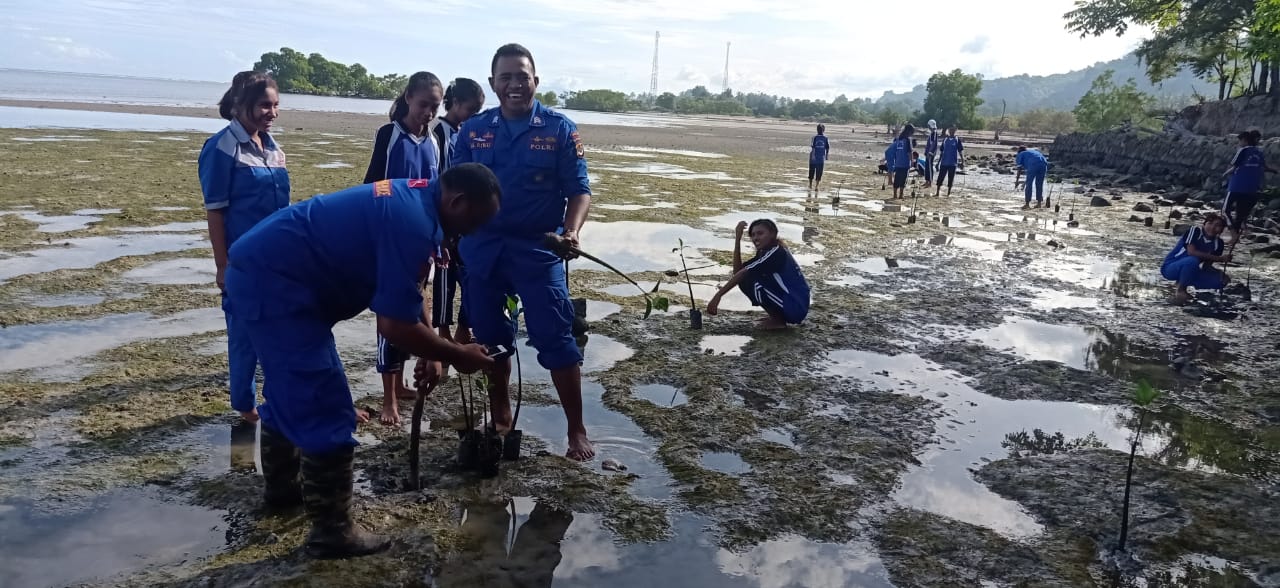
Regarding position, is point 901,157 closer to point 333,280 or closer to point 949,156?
point 949,156

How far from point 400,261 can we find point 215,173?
5.69 feet

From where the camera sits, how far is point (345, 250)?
2641 millimetres

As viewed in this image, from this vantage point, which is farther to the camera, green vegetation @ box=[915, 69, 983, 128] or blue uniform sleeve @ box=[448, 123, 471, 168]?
green vegetation @ box=[915, 69, 983, 128]

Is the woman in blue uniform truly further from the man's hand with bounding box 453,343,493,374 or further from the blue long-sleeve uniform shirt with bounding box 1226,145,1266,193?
the blue long-sleeve uniform shirt with bounding box 1226,145,1266,193

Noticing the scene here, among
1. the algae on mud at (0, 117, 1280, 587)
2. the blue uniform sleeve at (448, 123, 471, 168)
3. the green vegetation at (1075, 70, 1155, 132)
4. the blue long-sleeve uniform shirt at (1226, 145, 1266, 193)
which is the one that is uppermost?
the green vegetation at (1075, 70, 1155, 132)

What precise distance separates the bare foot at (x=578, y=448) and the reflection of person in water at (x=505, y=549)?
0.47 meters

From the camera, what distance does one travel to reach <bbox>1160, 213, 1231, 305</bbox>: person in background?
8.35m

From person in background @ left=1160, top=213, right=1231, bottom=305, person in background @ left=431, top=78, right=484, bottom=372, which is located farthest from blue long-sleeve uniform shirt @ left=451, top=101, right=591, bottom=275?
person in background @ left=1160, top=213, right=1231, bottom=305

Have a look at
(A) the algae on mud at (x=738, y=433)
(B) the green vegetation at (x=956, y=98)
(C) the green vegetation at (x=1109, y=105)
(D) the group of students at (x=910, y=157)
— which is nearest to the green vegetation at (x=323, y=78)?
(B) the green vegetation at (x=956, y=98)

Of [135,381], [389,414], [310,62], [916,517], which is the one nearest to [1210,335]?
[916,517]

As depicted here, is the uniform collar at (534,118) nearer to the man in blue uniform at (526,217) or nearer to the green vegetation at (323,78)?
the man in blue uniform at (526,217)

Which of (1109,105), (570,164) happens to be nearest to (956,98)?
(1109,105)

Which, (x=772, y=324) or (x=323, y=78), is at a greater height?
(x=323, y=78)

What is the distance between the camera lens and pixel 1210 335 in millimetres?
6766
